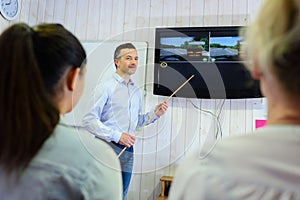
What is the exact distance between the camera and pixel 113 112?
237 cm

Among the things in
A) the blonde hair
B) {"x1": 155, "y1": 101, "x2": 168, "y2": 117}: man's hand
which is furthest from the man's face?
the blonde hair

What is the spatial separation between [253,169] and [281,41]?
21cm

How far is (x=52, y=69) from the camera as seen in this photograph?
2.44 ft

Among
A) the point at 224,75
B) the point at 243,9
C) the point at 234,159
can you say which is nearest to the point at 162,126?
the point at 224,75

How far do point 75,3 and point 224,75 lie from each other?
163 centimetres

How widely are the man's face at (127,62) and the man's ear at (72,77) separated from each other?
1.73 meters

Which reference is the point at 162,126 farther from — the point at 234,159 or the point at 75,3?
the point at 234,159

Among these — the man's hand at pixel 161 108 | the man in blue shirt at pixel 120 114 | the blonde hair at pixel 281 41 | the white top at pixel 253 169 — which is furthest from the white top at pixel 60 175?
the man's hand at pixel 161 108

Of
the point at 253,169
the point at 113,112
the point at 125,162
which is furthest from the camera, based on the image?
the point at 125,162

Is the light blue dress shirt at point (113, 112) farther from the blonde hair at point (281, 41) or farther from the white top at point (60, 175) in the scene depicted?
the blonde hair at point (281, 41)

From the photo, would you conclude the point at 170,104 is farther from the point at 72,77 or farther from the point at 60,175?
the point at 60,175

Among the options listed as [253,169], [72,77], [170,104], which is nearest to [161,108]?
[170,104]


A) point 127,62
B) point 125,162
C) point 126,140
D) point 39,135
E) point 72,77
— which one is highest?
point 127,62

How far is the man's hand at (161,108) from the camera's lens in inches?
108
